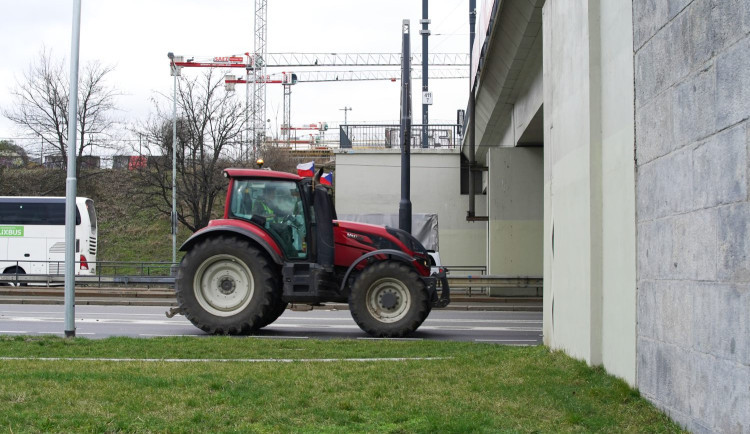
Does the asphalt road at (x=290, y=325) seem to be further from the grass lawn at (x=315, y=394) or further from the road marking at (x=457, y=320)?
the grass lawn at (x=315, y=394)

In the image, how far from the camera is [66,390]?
6.46m

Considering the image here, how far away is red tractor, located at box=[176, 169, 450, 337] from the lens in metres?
12.3

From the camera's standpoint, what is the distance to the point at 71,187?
11.2 metres

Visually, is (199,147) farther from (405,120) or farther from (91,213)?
(405,120)

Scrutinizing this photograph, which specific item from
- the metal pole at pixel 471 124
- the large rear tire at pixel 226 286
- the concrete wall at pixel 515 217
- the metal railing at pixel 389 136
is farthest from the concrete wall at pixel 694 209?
the metal railing at pixel 389 136

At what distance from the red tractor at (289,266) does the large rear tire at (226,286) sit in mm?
15

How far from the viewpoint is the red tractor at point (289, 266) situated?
1231 cm

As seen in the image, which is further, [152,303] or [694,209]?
[152,303]

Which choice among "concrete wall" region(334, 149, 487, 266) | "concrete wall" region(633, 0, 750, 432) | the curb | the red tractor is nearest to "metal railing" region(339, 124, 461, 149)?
"concrete wall" region(334, 149, 487, 266)

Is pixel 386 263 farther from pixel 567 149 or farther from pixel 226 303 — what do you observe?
pixel 567 149

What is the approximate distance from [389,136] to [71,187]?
24276 mm

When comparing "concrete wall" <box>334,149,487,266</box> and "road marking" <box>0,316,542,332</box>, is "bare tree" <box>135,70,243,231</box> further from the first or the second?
"road marking" <box>0,316,542,332</box>

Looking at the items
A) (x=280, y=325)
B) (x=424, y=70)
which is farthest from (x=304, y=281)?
(x=424, y=70)

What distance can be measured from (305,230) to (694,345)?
326 inches
